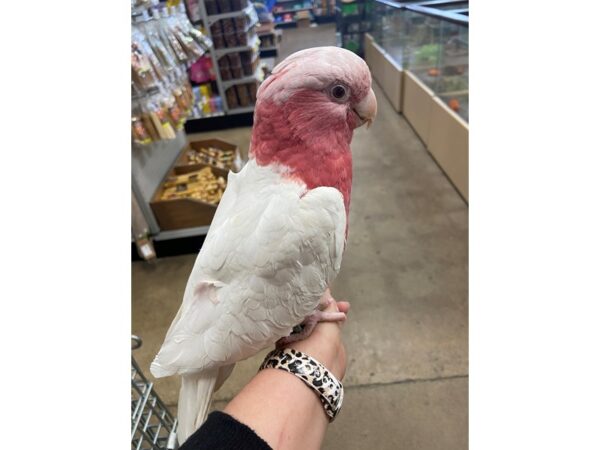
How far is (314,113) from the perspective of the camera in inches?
26.6

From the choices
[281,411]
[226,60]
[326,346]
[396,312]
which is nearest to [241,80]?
[226,60]

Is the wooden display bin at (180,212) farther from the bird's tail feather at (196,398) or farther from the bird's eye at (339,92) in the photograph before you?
the bird's eye at (339,92)

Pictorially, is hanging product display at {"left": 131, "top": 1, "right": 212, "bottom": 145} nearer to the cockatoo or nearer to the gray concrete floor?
the gray concrete floor

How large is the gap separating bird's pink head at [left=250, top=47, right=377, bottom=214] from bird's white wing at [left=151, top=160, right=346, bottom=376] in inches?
1.8

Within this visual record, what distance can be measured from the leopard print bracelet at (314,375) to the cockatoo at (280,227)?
67mm

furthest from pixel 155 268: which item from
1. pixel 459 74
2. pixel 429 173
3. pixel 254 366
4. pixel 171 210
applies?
pixel 459 74

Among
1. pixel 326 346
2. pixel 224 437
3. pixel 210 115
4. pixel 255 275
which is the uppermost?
pixel 255 275

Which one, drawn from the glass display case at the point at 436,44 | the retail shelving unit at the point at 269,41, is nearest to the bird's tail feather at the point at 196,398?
the glass display case at the point at 436,44

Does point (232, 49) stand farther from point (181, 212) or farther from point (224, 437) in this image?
point (224, 437)

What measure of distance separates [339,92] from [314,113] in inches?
2.6

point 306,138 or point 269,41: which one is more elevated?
point 306,138

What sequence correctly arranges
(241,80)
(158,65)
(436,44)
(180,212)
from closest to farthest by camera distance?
(158,65) < (180,212) < (436,44) < (241,80)

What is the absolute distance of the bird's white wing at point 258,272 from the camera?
663 millimetres

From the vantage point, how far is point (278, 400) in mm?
706
